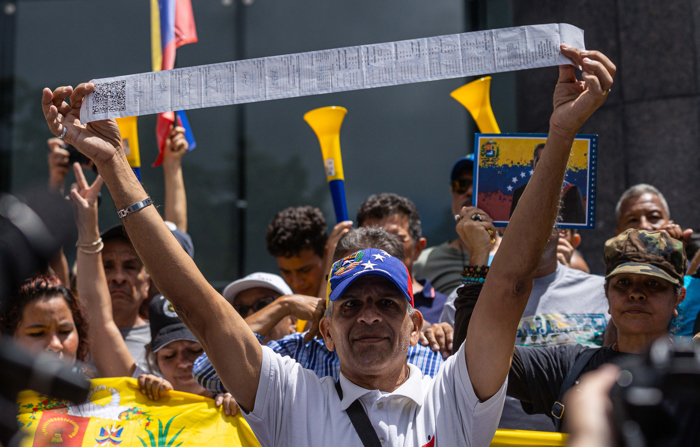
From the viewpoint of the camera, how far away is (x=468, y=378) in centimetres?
205

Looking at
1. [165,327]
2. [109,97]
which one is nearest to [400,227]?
[165,327]

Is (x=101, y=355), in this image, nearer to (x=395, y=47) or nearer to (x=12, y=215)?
(x=395, y=47)

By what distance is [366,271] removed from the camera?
2266 mm

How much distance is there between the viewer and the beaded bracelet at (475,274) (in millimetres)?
2564

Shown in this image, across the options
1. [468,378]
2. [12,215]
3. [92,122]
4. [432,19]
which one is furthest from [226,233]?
[12,215]

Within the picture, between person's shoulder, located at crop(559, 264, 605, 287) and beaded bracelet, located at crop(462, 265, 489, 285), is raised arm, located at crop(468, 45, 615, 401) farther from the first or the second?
person's shoulder, located at crop(559, 264, 605, 287)

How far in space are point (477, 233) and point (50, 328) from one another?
6.23 feet

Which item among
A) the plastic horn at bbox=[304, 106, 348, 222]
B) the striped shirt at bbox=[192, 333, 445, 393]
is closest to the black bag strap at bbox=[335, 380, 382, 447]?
the striped shirt at bbox=[192, 333, 445, 393]

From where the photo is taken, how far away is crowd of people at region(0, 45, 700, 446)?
6.65ft

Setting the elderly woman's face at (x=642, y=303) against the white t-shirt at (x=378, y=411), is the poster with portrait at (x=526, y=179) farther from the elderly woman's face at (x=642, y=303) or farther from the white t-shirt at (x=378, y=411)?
the white t-shirt at (x=378, y=411)

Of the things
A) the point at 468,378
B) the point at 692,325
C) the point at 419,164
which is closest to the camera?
the point at 468,378

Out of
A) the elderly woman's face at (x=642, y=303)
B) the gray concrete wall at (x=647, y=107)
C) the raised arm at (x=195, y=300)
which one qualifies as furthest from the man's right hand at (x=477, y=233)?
the gray concrete wall at (x=647, y=107)

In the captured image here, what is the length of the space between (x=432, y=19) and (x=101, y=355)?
463 centimetres

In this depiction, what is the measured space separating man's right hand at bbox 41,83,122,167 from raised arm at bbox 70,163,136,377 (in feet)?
3.87
